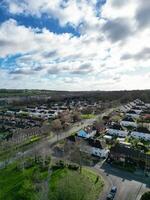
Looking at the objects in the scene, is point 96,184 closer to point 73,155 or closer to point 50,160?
point 73,155

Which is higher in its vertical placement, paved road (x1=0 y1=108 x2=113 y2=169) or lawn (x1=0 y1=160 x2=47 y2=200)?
paved road (x1=0 y1=108 x2=113 y2=169)

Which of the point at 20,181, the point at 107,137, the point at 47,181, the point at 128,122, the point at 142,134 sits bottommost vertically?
the point at 20,181

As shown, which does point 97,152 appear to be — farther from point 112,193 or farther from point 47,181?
point 112,193

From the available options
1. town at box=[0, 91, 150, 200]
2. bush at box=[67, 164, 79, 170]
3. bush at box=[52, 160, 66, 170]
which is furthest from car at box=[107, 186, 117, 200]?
bush at box=[52, 160, 66, 170]

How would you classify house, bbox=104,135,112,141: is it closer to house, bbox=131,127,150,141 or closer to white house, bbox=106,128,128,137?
white house, bbox=106,128,128,137

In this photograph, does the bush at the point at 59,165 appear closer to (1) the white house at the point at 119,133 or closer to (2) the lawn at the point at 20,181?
(2) the lawn at the point at 20,181

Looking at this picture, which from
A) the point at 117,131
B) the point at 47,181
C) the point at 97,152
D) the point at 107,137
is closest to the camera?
the point at 47,181

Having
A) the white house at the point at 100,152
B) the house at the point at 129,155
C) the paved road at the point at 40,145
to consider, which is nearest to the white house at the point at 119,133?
the paved road at the point at 40,145

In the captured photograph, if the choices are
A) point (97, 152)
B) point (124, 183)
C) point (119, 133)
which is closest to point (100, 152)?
point (97, 152)
